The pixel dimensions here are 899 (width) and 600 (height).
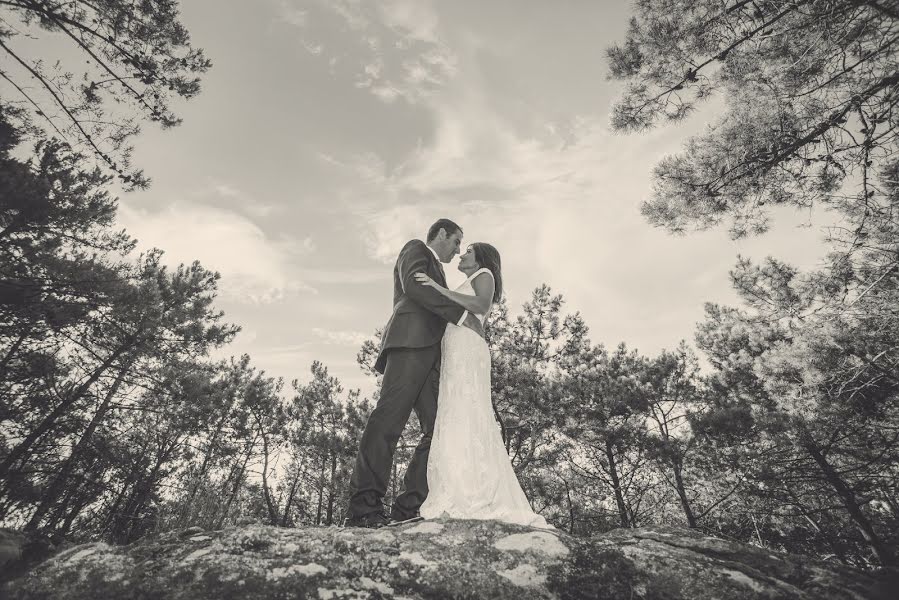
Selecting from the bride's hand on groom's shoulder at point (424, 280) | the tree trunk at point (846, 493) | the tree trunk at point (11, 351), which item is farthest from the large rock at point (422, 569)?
the tree trunk at point (11, 351)

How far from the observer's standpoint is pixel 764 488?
825 centimetres

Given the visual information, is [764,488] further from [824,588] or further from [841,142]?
[824,588]

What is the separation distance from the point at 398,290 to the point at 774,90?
4.36m

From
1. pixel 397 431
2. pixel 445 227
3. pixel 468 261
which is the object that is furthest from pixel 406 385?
pixel 445 227

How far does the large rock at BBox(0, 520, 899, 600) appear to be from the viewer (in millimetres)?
1089

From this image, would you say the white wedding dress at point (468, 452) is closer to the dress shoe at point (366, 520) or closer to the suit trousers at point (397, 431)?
the suit trousers at point (397, 431)

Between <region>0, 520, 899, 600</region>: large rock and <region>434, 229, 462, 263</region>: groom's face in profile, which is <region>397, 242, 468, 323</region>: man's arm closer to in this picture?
<region>434, 229, 462, 263</region>: groom's face in profile

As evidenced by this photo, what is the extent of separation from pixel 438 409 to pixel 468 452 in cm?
39

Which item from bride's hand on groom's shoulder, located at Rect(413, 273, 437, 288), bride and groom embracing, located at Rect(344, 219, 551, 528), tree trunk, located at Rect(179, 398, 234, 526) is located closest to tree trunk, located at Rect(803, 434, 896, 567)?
bride and groom embracing, located at Rect(344, 219, 551, 528)

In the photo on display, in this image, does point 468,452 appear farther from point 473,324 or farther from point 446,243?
point 446,243

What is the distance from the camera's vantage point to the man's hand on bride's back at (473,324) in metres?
2.89

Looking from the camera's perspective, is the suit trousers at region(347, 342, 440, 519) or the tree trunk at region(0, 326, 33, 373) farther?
the tree trunk at region(0, 326, 33, 373)

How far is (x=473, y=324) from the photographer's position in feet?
9.54

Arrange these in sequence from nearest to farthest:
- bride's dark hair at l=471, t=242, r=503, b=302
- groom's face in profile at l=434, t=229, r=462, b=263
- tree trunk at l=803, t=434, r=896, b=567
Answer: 1. bride's dark hair at l=471, t=242, r=503, b=302
2. groom's face in profile at l=434, t=229, r=462, b=263
3. tree trunk at l=803, t=434, r=896, b=567
